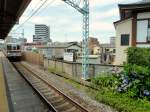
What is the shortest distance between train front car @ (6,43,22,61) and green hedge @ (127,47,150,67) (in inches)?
1433

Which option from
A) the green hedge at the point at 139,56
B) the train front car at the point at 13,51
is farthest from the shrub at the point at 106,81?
the train front car at the point at 13,51

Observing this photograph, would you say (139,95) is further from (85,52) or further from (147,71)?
(85,52)

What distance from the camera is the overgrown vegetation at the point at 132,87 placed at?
39.6 feet

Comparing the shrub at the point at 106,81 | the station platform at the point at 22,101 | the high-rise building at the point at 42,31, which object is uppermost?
the high-rise building at the point at 42,31

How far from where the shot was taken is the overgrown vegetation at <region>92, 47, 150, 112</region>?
12.1m

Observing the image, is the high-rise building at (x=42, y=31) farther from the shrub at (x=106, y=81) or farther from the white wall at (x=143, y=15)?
the shrub at (x=106, y=81)

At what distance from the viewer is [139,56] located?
15.1 m

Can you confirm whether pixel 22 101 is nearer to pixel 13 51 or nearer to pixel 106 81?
pixel 106 81

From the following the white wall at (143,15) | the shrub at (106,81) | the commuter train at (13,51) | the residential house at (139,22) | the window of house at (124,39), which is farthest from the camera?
the commuter train at (13,51)

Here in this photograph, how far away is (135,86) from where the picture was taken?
13.2 metres

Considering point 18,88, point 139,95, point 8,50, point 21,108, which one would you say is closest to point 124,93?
point 139,95

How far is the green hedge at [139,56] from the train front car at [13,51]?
119 ft

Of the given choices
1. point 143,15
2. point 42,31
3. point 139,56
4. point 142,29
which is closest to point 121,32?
point 142,29

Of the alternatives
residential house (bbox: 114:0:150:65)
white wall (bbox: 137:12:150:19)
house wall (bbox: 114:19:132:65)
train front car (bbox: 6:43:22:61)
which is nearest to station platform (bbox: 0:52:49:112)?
residential house (bbox: 114:0:150:65)
